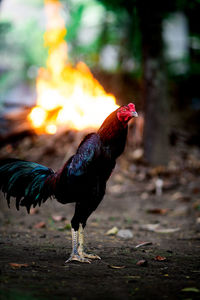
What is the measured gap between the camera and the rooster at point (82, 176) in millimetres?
4039

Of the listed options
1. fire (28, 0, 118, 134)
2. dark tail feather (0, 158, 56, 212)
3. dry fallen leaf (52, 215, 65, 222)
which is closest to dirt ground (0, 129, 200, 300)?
dry fallen leaf (52, 215, 65, 222)

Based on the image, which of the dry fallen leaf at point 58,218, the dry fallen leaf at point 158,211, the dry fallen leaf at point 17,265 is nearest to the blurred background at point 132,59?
the dry fallen leaf at point 158,211

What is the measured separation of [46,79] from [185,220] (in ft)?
24.5

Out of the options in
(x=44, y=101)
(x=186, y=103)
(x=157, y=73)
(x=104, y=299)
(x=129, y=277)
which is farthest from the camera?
(x=186, y=103)

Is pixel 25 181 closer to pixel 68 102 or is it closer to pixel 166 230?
pixel 166 230

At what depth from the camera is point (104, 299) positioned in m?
2.73

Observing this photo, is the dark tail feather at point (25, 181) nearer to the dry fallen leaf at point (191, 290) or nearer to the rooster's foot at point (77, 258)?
the rooster's foot at point (77, 258)

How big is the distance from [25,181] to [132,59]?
12.2 m

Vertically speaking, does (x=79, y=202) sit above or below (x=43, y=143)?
below

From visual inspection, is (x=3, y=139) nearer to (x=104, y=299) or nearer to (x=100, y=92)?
(x=100, y=92)

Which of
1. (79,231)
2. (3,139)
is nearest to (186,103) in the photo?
(3,139)

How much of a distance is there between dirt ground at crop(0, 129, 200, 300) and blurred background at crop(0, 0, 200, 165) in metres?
0.76

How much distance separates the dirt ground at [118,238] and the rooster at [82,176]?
0.55m

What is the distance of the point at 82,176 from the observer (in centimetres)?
404
